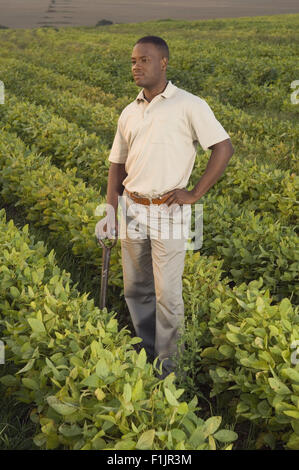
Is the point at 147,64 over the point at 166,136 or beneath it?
over

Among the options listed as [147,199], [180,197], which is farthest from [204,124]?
[147,199]

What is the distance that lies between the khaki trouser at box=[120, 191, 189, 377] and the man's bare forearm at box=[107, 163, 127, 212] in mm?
155

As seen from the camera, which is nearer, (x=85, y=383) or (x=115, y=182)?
(x=85, y=383)

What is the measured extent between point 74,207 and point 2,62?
63.9ft

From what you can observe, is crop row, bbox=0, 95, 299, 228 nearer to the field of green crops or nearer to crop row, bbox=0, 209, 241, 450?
the field of green crops

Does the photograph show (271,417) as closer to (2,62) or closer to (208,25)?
(2,62)

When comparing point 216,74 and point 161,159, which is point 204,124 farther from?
point 216,74

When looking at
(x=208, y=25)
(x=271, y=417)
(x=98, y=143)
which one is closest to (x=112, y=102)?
(x=98, y=143)

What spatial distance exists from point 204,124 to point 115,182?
0.94 m

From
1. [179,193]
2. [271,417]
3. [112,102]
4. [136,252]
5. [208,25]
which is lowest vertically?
[271,417]

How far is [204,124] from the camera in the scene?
3.25 meters

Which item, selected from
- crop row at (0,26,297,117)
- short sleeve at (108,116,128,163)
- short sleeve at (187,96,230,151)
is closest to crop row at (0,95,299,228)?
short sleeve at (108,116,128,163)

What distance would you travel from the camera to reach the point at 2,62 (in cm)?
2280

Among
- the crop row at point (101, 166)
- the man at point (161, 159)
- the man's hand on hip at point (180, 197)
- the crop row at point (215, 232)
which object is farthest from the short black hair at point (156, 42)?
the crop row at point (101, 166)
